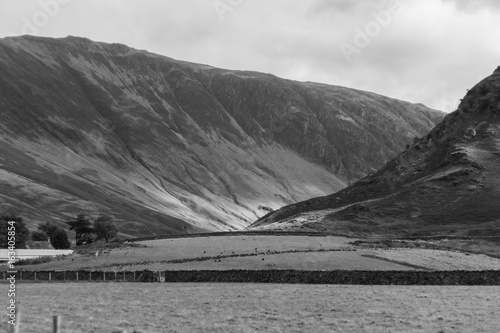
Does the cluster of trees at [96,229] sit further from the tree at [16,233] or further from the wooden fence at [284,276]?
the wooden fence at [284,276]

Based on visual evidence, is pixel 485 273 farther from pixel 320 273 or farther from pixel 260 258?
pixel 260 258

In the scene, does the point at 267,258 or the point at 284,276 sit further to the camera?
the point at 267,258

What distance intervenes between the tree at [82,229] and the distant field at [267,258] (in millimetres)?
74978

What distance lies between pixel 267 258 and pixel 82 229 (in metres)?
104

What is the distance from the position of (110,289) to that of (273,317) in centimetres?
2915

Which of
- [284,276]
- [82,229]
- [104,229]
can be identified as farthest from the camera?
[82,229]

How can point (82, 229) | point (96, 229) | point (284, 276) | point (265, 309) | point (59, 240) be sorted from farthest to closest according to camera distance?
point (59, 240), point (82, 229), point (96, 229), point (284, 276), point (265, 309)

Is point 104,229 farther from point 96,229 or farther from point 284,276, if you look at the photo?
point 284,276

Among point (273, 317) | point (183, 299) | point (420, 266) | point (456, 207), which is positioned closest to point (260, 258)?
point (420, 266)

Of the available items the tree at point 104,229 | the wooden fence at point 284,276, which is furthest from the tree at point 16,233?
the wooden fence at point 284,276

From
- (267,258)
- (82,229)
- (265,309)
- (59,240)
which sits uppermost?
(82,229)

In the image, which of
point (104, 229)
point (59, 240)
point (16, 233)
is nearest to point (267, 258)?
point (16, 233)

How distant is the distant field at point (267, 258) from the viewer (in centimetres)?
8994

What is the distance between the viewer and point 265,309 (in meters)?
44.8
